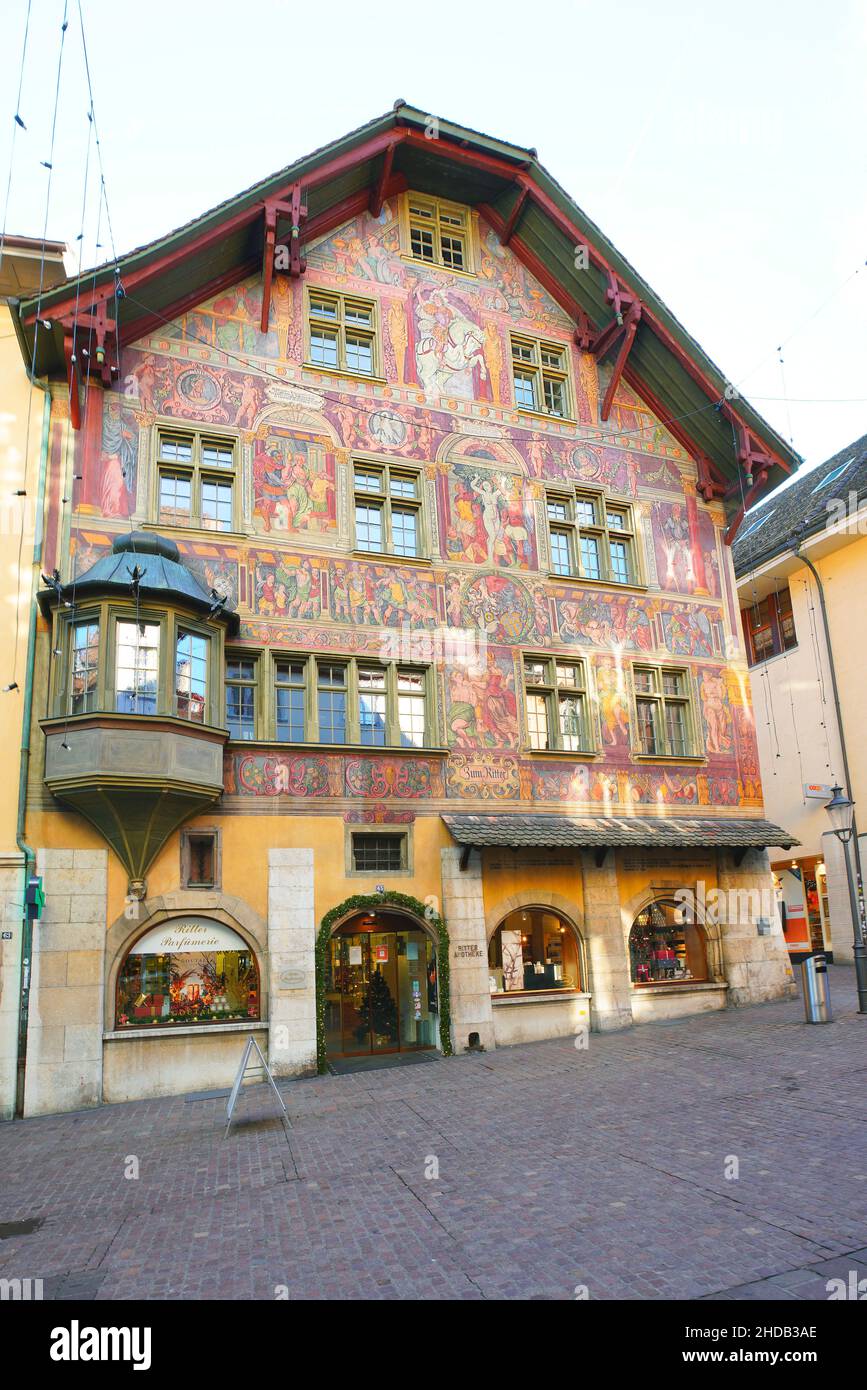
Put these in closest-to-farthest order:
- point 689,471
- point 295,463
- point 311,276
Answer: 1. point 295,463
2. point 311,276
3. point 689,471

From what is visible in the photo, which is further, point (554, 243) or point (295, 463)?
point (554, 243)

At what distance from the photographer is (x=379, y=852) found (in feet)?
56.2

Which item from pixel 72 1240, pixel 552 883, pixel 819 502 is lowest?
pixel 72 1240

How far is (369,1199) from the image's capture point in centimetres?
902

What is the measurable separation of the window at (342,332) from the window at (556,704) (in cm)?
724

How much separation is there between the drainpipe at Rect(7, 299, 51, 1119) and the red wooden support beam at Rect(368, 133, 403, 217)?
820cm

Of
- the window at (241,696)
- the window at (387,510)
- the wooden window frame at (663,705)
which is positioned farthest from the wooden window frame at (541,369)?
the window at (241,696)

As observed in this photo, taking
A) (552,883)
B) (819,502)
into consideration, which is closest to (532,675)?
(552,883)

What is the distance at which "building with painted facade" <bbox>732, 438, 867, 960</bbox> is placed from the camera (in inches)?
1076

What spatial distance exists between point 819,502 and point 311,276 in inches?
709

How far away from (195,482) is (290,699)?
4.43m

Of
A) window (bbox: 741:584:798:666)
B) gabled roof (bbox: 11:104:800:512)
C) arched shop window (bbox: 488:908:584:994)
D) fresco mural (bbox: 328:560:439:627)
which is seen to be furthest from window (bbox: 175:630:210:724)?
window (bbox: 741:584:798:666)

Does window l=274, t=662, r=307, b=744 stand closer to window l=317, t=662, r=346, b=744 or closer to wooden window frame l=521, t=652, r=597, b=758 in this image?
window l=317, t=662, r=346, b=744

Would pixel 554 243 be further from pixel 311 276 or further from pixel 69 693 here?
pixel 69 693
